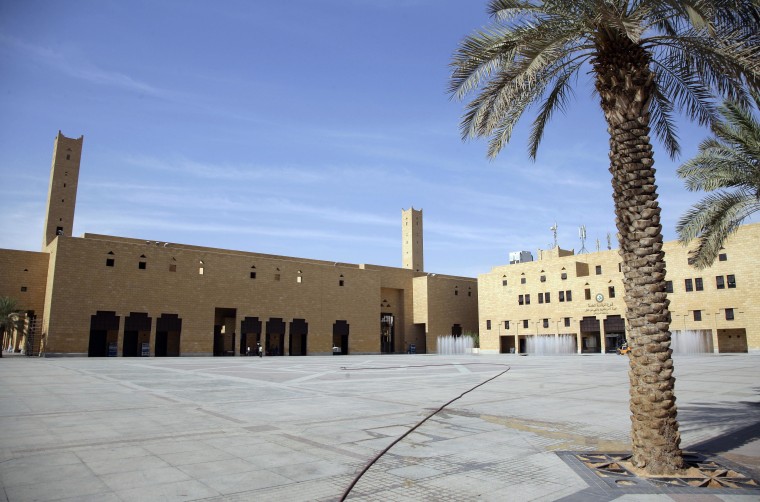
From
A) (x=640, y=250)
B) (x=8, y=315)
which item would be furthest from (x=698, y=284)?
(x=8, y=315)

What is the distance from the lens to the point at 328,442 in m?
7.61

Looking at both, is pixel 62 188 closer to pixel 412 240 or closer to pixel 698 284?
pixel 412 240

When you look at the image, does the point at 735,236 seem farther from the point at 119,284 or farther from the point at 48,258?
the point at 48,258

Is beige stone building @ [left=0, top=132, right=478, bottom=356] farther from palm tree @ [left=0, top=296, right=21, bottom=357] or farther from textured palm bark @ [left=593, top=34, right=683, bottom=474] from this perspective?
textured palm bark @ [left=593, top=34, right=683, bottom=474]

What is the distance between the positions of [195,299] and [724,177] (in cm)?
4480

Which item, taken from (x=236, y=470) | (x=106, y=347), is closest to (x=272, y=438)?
(x=236, y=470)

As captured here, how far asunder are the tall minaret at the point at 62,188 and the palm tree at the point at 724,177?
58884 mm

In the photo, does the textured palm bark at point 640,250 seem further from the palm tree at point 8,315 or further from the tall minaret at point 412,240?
the tall minaret at point 412,240

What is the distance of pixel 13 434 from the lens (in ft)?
25.4

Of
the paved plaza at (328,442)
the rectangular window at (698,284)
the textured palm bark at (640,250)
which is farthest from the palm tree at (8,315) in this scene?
the rectangular window at (698,284)

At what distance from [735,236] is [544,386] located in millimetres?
39398

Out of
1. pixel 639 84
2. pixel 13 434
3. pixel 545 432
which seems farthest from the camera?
pixel 545 432

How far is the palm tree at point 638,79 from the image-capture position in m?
6.35

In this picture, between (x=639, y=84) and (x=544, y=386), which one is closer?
(x=639, y=84)
